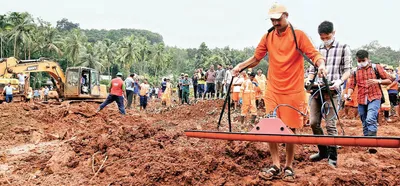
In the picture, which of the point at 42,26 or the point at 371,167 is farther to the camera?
the point at 42,26

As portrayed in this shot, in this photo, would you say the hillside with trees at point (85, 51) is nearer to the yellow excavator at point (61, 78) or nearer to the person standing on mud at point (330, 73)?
the yellow excavator at point (61, 78)

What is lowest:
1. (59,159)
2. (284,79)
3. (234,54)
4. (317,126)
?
(59,159)

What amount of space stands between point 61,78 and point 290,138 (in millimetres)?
19113

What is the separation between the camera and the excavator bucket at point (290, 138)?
251 centimetres

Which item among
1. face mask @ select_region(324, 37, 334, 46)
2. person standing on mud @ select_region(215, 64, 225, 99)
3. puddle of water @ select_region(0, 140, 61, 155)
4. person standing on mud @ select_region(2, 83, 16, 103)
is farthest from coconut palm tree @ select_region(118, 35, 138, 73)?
face mask @ select_region(324, 37, 334, 46)

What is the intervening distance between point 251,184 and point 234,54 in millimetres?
87596

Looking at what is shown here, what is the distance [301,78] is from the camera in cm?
381

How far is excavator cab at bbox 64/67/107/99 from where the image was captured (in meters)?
19.4

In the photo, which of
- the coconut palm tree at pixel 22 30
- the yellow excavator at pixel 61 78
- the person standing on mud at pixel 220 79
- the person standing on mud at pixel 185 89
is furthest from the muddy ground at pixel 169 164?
the coconut palm tree at pixel 22 30

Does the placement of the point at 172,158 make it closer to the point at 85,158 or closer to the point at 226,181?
the point at 226,181

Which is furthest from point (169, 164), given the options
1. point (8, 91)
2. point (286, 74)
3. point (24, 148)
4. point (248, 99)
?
point (8, 91)

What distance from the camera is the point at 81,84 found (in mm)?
19562

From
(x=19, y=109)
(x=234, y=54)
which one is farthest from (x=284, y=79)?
(x=234, y=54)

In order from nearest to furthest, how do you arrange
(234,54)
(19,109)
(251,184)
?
(251,184), (19,109), (234,54)
